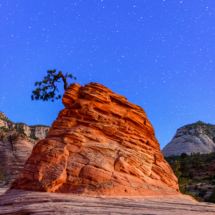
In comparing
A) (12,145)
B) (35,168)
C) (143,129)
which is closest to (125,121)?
(143,129)

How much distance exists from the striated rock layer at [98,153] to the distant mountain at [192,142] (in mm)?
80745

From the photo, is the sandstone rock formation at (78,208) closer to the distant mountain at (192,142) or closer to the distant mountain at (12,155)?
the distant mountain at (12,155)

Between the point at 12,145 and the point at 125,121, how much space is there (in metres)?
47.0

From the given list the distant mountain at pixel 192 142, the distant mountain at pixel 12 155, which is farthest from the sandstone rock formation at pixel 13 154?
the distant mountain at pixel 192 142

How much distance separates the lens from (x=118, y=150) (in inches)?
485

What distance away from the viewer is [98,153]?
456 inches

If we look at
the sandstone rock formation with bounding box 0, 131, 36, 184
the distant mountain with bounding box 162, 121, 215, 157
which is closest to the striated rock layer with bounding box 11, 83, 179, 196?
the sandstone rock formation with bounding box 0, 131, 36, 184

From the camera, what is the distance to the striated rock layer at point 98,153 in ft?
33.1

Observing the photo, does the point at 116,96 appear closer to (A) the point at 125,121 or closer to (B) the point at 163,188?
(A) the point at 125,121

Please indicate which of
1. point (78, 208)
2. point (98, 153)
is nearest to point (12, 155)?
point (98, 153)

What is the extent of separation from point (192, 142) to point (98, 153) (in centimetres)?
9406

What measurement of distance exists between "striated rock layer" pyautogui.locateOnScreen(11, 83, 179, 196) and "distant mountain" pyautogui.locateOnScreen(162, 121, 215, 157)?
80.7 m

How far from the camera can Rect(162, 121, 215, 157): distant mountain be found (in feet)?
293

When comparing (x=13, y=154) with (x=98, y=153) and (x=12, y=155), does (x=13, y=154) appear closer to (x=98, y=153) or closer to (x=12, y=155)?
(x=12, y=155)
